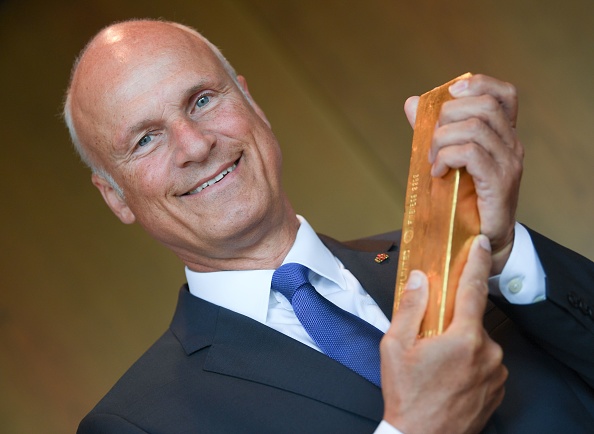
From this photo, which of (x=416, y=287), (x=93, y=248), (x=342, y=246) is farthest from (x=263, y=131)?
(x=93, y=248)

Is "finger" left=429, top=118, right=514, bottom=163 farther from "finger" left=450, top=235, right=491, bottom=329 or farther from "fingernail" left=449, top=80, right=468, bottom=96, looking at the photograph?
"finger" left=450, top=235, right=491, bottom=329

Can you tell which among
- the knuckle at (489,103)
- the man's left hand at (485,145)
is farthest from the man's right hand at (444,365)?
the knuckle at (489,103)

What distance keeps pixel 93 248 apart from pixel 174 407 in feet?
5.45

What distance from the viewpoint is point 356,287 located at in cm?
198

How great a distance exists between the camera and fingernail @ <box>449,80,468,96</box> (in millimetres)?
1457

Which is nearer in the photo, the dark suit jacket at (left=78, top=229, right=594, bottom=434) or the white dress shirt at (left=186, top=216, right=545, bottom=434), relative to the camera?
the dark suit jacket at (left=78, top=229, right=594, bottom=434)

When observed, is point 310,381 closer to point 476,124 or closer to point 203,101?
point 476,124

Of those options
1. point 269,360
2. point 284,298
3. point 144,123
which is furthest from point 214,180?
point 269,360

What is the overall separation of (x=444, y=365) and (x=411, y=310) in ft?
0.33

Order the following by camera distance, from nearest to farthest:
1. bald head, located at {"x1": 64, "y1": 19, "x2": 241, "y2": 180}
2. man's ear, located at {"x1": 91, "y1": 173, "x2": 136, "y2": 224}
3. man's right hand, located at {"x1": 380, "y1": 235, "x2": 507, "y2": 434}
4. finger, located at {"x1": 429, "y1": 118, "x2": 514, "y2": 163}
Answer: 1. man's right hand, located at {"x1": 380, "y1": 235, "x2": 507, "y2": 434}
2. finger, located at {"x1": 429, "y1": 118, "x2": 514, "y2": 163}
3. bald head, located at {"x1": 64, "y1": 19, "x2": 241, "y2": 180}
4. man's ear, located at {"x1": 91, "y1": 173, "x2": 136, "y2": 224}

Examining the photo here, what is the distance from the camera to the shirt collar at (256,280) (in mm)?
1914

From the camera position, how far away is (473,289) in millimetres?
1319

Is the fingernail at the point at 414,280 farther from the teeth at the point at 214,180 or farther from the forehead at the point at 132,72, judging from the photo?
the forehead at the point at 132,72

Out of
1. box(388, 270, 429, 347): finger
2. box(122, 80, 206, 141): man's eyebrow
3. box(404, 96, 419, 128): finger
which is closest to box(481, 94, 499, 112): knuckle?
box(404, 96, 419, 128): finger
